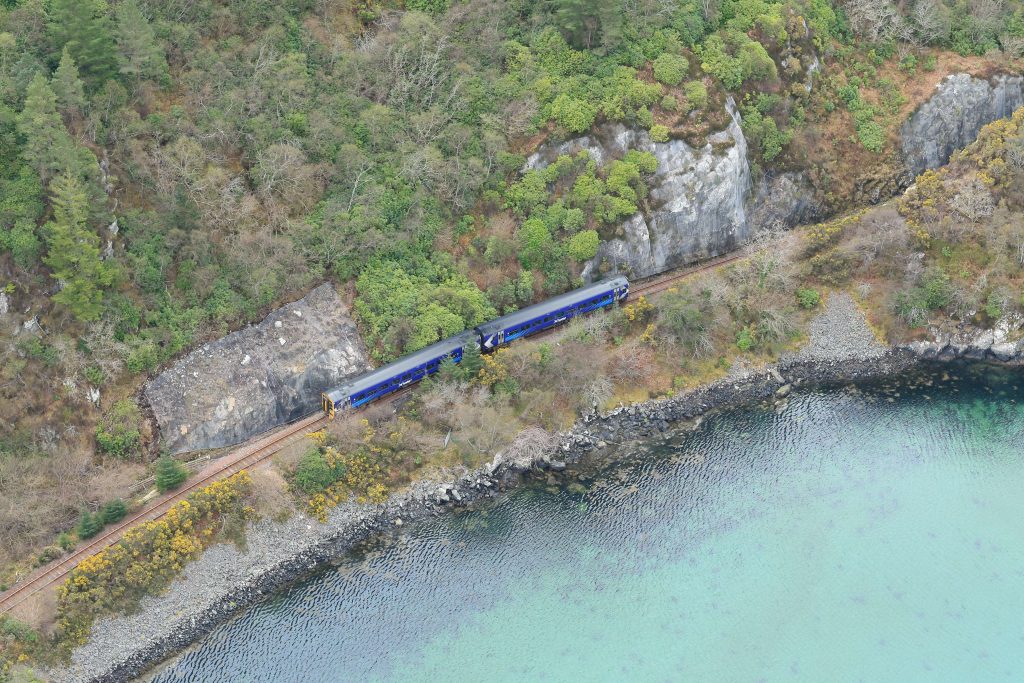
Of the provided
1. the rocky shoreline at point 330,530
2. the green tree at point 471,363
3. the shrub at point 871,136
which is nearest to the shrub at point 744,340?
the rocky shoreline at point 330,530

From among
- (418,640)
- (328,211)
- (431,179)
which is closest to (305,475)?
(418,640)

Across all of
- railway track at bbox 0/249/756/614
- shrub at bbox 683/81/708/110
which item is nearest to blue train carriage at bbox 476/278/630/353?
railway track at bbox 0/249/756/614

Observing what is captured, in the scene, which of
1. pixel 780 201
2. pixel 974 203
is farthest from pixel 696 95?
pixel 974 203

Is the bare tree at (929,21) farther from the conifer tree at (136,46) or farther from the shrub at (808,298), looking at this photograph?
the conifer tree at (136,46)

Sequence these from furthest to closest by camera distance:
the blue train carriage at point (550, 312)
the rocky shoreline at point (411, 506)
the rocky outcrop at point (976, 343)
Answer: the rocky outcrop at point (976, 343)
the blue train carriage at point (550, 312)
the rocky shoreline at point (411, 506)

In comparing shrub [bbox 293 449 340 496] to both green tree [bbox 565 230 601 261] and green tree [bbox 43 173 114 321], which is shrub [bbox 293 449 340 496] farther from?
green tree [bbox 565 230 601 261]

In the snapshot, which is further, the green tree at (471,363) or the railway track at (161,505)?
the green tree at (471,363)
